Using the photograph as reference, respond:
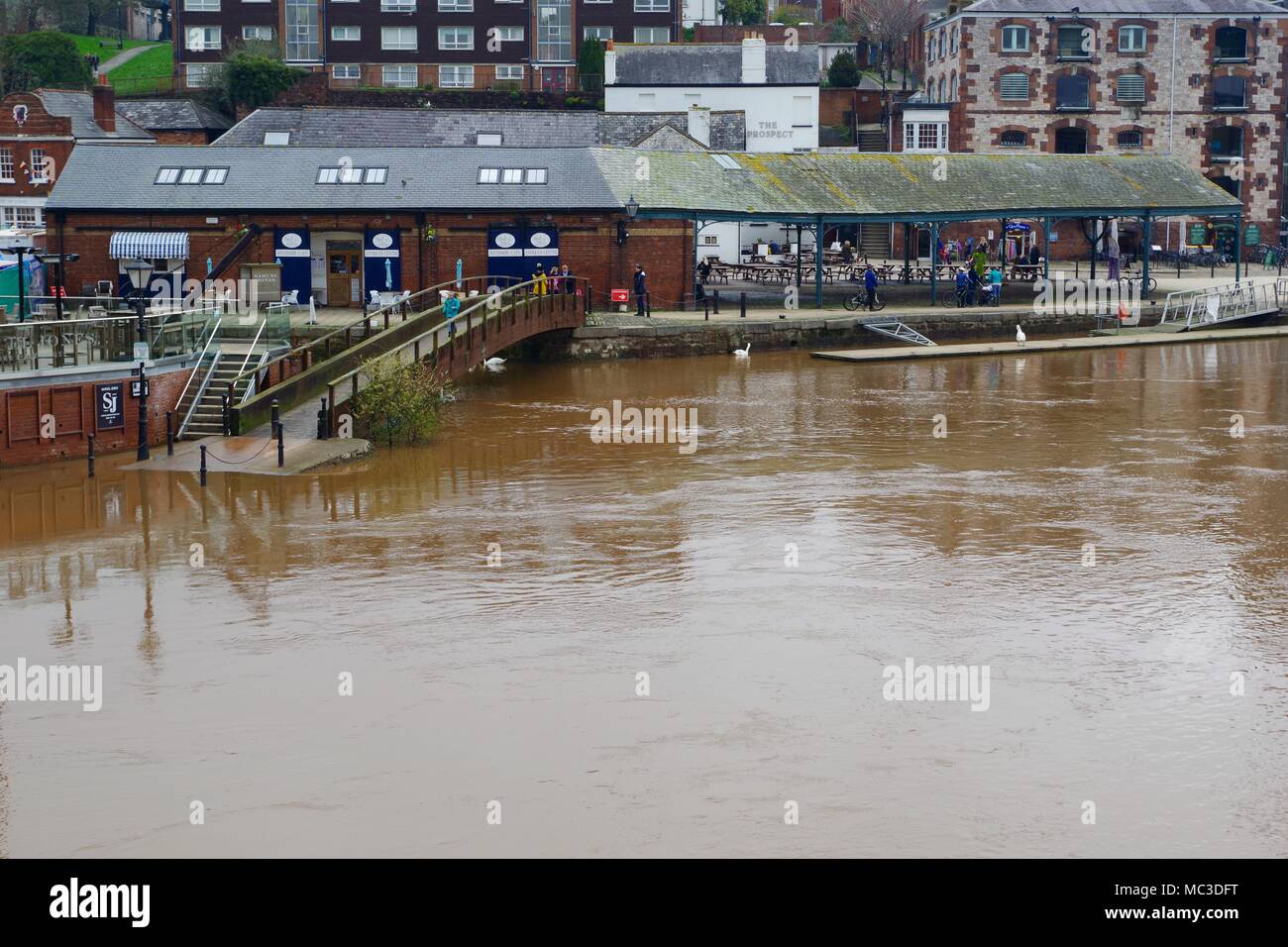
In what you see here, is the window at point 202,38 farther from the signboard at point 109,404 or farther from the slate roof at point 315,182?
the signboard at point 109,404

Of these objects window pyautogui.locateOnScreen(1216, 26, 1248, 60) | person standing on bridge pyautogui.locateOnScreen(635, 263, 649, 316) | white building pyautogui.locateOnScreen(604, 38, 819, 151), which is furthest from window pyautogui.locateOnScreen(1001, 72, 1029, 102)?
person standing on bridge pyautogui.locateOnScreen(635, 263, 649, 316)

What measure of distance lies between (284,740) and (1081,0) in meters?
62.4

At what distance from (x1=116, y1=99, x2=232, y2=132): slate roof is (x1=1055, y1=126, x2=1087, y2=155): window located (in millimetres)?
36666

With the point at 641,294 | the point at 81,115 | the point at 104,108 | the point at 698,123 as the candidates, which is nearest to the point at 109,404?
the point at 641,294

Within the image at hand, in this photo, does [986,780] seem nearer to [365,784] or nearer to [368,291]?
[365,784]

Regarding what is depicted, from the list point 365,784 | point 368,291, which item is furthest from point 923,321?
point 365,784

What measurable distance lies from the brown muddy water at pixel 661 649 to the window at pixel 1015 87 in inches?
1579

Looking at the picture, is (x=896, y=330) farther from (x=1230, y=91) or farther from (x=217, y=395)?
(x=1230, y=91)

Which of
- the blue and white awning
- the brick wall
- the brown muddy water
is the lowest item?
the brown muddy water

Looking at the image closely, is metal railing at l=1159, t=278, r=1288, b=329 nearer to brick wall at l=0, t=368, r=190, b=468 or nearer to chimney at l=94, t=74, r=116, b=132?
brick wall at l=0, t=368, r=190, b=468

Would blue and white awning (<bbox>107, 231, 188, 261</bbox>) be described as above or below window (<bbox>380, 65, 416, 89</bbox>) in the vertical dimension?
below

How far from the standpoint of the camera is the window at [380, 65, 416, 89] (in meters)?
81.9

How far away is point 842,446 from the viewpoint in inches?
1275

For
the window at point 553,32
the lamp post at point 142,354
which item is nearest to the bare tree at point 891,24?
the window at point 553,32
